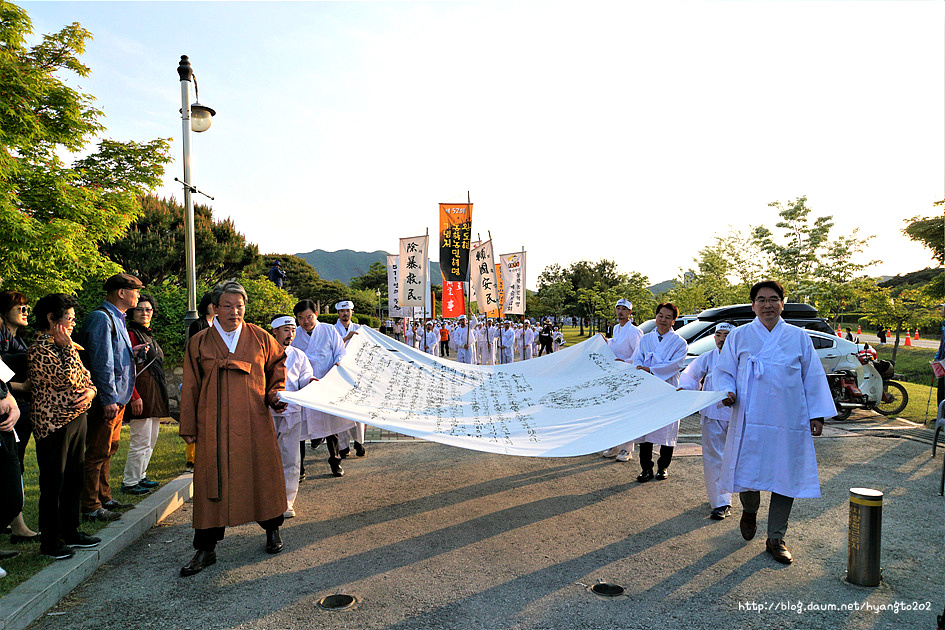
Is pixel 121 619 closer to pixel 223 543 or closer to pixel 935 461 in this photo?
pixel 223 543

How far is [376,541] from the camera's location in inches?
172

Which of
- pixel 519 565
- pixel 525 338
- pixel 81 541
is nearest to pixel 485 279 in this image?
pixel 525 338

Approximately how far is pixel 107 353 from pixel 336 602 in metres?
2.91

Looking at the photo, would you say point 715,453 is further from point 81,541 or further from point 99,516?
point 99,516

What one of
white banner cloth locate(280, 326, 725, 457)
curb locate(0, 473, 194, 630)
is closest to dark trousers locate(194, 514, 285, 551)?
curb locate(0, 473, 194, 630)

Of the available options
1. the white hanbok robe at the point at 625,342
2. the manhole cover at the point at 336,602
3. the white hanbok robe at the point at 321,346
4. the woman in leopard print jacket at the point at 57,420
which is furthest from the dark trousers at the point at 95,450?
the white hanbok robe at the point at 625,342

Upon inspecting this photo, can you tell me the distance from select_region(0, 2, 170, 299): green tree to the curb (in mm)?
6142

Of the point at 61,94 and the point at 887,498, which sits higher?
the point at 61,94

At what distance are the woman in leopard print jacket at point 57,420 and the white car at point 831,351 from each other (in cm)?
924

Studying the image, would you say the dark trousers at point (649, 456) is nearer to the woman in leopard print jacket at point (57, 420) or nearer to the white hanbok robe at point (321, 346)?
the white hanbok robe at point (321, 346)

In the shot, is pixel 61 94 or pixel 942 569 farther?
pixel 61 94

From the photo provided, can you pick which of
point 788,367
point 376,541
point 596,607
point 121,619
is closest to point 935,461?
point 788,367

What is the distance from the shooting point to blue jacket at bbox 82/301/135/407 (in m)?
4.42

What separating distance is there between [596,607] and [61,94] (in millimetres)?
12243
